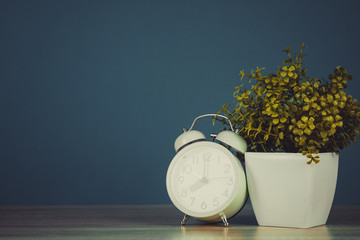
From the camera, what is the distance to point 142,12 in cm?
242

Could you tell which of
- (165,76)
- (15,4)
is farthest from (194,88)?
(15,4)

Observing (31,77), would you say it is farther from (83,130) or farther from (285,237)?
(285,237)

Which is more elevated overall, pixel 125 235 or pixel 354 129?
pixel 354 129

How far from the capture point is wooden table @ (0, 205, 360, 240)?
147 cm

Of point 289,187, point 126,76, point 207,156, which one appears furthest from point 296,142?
point 126,76

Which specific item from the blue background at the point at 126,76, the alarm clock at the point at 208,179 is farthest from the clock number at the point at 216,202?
the blue background at the point at 126,76

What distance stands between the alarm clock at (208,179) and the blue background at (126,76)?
0.65m

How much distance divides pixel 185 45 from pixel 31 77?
0.73 m

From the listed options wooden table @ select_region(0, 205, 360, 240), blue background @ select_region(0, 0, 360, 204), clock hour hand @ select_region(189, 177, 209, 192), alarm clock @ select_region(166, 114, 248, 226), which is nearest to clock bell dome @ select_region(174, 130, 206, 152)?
alarm clock @ select_region(166, 114, 248, 226)

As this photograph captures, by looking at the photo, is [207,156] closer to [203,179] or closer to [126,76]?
[203,179]

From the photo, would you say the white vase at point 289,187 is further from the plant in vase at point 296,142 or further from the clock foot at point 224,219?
the clock foot at point 224,219

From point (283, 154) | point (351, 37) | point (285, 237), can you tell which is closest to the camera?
point (285, 237)

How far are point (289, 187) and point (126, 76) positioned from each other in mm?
1070

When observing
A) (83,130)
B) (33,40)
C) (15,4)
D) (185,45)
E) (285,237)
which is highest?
(15,4)
